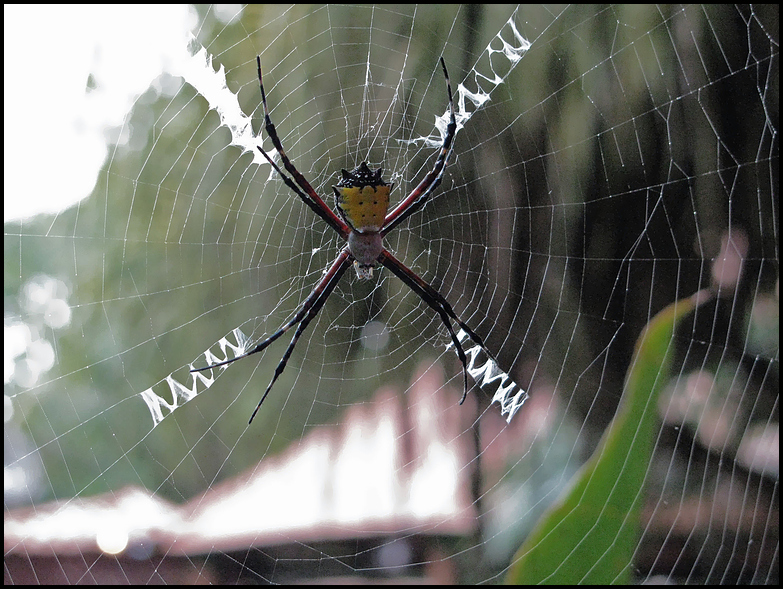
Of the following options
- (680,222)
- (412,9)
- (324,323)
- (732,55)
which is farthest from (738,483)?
(412,9)

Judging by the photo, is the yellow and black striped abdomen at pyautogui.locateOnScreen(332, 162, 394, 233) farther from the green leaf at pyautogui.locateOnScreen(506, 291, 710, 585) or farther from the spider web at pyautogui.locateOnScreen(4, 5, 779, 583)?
the green leaf at pyautogui.locateOnScreen(506, 291, 710, 585)

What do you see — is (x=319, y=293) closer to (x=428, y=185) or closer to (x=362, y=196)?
(x=362, y=196)

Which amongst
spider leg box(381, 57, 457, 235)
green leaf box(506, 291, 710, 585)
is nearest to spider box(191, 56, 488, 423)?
spider leg box(381, 57, 457, 235)

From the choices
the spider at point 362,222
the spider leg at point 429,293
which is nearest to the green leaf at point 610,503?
the spider at point 362,222

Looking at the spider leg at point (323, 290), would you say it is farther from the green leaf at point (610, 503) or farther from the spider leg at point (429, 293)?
the green leaf at point (610, 503)

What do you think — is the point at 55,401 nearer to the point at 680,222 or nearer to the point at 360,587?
the point at 360,587

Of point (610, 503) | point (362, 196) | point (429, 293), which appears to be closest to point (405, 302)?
point (429, 293)
